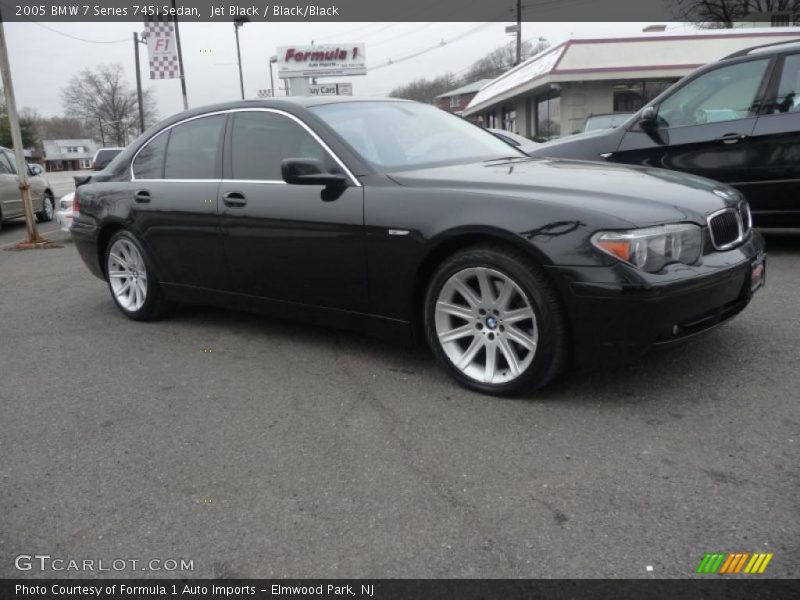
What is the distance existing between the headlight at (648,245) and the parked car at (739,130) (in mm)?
3400

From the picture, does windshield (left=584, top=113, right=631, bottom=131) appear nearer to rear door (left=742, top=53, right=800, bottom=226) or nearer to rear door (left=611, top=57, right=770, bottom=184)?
rear door (left=611, top=57, right=770, bottom=184)

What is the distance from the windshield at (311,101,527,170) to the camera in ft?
13.2

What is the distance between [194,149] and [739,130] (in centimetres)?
453

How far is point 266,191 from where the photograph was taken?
13.8 feet

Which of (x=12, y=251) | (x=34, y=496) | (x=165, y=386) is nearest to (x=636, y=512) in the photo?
(x=34, y=496)

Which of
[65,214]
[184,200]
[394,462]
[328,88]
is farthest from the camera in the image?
[328,88]

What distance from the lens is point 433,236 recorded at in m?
3.46

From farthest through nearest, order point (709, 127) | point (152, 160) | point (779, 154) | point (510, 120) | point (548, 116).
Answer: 1. point (510, 120)
2. point (548, 116)
3. point (709, 127)
4. point (779, 154)
5. point (152, 160)

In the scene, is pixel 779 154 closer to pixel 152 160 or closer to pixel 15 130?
pixel 152 160

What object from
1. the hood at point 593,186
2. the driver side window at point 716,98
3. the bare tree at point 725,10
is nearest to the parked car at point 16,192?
the driver side window at point 716,98

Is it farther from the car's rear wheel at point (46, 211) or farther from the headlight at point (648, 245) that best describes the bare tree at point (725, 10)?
the headlight at point (648, 245)

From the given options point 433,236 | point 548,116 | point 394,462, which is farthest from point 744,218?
point 548,116

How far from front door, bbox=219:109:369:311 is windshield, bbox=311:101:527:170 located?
221mm
